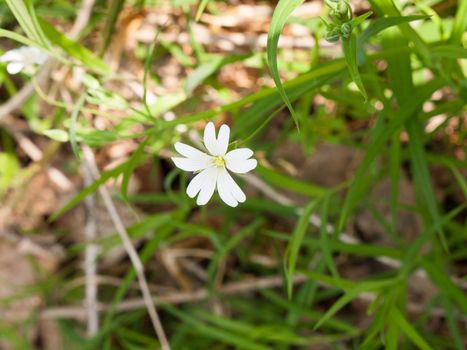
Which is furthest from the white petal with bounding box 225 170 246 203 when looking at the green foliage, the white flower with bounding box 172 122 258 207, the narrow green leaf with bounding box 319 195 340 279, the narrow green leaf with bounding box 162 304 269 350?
the narrow green leaf with bounding box 162 304 269 350

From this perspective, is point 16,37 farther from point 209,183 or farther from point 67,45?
point 209,183

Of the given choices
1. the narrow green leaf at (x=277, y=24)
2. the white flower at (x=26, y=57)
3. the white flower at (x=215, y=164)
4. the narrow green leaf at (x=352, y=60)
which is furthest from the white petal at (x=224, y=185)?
the white flower at (x=26, y=57)

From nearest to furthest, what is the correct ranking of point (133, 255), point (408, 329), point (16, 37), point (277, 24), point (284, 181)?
point (277, 24) < point (16, 37) < point (408, 329) < point (284, 181) < point (133, 255)

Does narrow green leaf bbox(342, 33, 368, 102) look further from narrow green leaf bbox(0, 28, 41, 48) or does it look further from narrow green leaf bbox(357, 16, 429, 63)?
narrow green leaf bbox(0, 28, 41, 48)

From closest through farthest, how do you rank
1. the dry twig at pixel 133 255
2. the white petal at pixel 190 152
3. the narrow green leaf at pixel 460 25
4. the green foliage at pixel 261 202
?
the white petal at pixel 190 152
the narrow green leaf at pixel 460 25
the green foliage at pixel 261 202
the dry twig at pixel 133 255

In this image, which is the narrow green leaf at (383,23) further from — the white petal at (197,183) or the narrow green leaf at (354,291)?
the narrow green leaf at (354,291)

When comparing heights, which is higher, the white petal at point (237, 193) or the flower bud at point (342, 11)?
the flower bud at point (342, 11)

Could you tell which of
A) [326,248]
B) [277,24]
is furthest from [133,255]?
[277,24]
